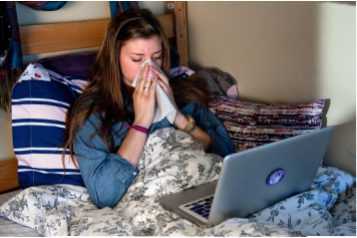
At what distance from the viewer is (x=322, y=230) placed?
4.33ft

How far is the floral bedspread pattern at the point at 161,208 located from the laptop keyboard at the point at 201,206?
1.7 inches

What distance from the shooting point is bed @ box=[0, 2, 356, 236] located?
4.18 feet

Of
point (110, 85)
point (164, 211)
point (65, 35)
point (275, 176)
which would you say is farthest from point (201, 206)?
point (65, 35)

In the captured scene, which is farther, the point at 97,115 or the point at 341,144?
the point at 341,144

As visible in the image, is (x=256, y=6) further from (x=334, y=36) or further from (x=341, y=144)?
(x=341, y=144)

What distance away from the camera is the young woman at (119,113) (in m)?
1.46

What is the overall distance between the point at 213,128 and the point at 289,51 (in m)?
0.35

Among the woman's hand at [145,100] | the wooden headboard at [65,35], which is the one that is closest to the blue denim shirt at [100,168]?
the woman's hand at [145,100]

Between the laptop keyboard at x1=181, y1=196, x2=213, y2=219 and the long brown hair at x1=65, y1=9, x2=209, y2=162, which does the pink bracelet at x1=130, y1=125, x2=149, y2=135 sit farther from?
the laptop keyboard at x1=181, y1=196, x2=213, y2=219

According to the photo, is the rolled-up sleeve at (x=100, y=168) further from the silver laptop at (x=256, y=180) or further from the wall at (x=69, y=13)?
the wall at (x=69, y=13)

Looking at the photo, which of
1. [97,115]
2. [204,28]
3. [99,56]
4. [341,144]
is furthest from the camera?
[204,28]

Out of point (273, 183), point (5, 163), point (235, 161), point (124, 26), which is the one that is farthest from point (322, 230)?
point (5, 163)

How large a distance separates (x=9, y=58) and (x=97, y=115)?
343 millimetres

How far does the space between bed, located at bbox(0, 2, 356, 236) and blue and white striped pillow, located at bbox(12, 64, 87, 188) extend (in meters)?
0.06
